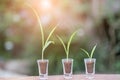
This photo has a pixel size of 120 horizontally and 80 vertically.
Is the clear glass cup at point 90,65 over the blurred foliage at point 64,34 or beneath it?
beneath

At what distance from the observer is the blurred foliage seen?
2729 mm

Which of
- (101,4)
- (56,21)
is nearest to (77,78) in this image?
(56,21)

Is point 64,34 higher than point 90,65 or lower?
higher

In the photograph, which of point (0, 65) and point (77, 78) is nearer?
point (77, 78)

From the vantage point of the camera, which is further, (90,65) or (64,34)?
(64,34)

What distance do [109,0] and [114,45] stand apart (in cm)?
49

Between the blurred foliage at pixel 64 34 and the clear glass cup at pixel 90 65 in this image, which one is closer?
the clear glass cup at pixel 90 65

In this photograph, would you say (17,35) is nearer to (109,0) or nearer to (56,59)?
(56,59)

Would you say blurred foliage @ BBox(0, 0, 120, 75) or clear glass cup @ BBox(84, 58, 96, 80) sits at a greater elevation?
blurred foliage @ BBox(0, 0, 120, 75)

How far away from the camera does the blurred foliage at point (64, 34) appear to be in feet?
8.95

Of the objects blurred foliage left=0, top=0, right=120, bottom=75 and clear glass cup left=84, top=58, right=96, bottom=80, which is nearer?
clear glass cup left=84, top=58, right=96, bottom=80

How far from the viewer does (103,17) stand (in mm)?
2838

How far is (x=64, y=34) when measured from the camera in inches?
109

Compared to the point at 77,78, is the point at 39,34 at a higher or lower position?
higher
